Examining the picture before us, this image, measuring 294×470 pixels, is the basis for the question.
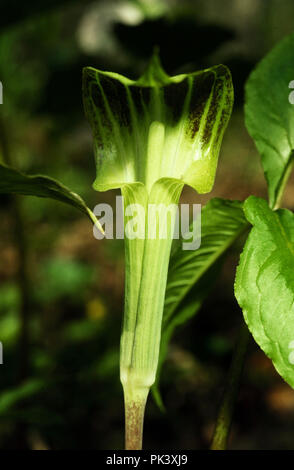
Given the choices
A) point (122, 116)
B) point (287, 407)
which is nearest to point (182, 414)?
point (287, 407)

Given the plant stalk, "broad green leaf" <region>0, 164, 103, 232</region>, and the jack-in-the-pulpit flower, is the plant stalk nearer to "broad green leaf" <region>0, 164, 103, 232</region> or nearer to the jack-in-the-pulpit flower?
the jack-in-the-pulpit flower

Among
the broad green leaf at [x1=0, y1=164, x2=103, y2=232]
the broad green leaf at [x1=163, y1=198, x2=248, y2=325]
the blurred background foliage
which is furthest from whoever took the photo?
the blurred background foliage

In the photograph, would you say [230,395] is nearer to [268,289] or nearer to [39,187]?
[268,289]

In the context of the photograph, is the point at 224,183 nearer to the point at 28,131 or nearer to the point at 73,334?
the point at 28,131

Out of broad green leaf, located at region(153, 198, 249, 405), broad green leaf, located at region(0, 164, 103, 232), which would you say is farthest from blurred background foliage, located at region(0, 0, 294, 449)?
broad green leaf, located at region(0, 164, 103, 232)

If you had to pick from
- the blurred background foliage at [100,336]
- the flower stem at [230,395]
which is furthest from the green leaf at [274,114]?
the blurred background foliage at [100,336]

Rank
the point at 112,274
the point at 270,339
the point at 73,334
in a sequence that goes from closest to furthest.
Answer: the point at 270,339 < the point at 73,334 < the point at 112,274
